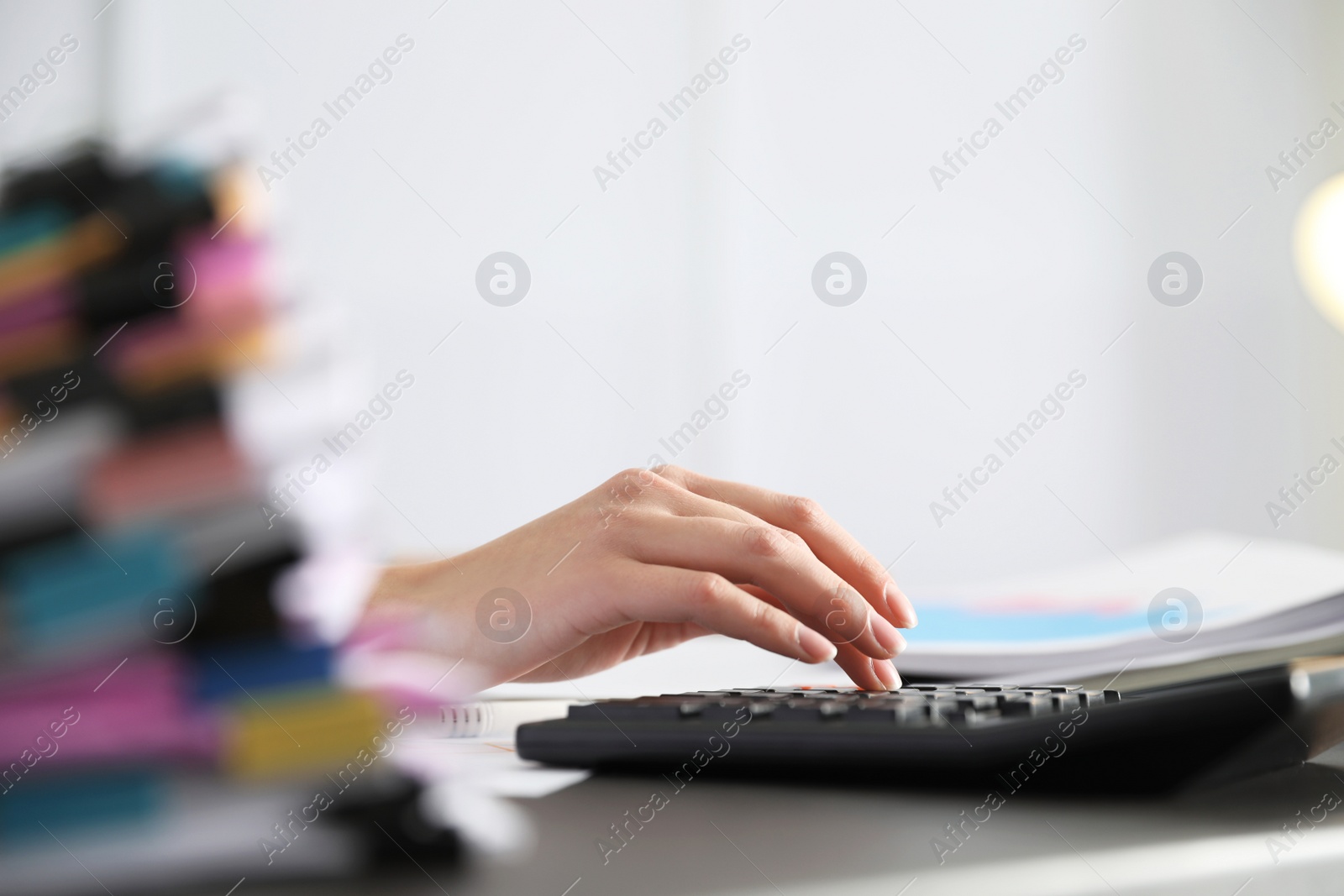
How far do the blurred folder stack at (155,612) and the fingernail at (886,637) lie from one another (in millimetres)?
450

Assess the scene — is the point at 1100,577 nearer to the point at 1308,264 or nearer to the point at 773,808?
the point at 773,808

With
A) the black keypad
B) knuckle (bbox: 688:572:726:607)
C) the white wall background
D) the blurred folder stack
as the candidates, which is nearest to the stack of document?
the black keypad

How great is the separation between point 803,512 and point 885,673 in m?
0.17

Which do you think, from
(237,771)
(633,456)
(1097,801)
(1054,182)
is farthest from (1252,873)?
(1054,182)

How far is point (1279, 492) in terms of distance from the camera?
3.73 meters

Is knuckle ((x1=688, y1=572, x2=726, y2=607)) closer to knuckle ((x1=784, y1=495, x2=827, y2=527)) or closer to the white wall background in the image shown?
knuckle ((x1=784, y1=495, x2=827, y2=527))

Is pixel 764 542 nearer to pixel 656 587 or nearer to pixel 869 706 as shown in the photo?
pixel 656 587

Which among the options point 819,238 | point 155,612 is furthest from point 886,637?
point 819,238

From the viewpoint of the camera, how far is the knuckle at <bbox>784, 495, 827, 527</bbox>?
81 cm

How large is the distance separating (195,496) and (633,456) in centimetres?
320

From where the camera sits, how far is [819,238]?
3.57 metres

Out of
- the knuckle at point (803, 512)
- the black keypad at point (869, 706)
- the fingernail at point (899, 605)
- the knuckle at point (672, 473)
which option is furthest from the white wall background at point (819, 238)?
the black keypad at point (869, 706)

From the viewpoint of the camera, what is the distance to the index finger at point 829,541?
2.44ft

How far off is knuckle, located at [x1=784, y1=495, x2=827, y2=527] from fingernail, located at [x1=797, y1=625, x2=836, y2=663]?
173 millimetres
